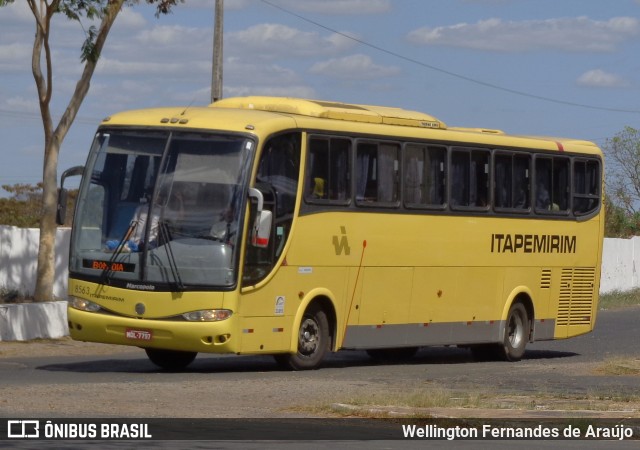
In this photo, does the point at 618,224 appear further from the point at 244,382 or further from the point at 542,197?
the point at 244,382

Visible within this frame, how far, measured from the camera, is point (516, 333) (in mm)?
24000

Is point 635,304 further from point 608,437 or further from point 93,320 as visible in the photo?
point 608,437

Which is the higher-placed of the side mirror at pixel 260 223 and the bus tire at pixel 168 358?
the side mirror at pixel 260 223

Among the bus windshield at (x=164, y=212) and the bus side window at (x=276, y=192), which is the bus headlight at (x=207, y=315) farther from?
the bus side window at (x=276, y=192)

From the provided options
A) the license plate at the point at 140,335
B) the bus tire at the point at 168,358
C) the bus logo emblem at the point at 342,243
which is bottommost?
the bus tire at the point at 168,358

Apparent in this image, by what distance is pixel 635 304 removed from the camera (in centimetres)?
4369

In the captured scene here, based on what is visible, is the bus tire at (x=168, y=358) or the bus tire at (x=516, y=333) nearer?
the bus tire at (x=168, y=358)

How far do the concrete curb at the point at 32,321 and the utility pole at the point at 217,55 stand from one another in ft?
24.1

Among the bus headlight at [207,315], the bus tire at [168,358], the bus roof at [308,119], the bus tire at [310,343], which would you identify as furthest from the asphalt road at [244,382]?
the bus roof at [308,119]

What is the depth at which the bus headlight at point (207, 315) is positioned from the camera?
17.7 metres

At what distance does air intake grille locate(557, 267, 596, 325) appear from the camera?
81.3 feet

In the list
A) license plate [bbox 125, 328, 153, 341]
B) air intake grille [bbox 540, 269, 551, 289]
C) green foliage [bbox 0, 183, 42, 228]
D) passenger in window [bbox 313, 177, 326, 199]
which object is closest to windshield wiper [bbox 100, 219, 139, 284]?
license plate [bbox 125, 328, 153, 341]

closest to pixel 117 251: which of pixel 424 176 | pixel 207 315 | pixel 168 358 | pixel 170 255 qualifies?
pixel 170 255

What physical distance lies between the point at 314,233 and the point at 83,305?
10.6ft
